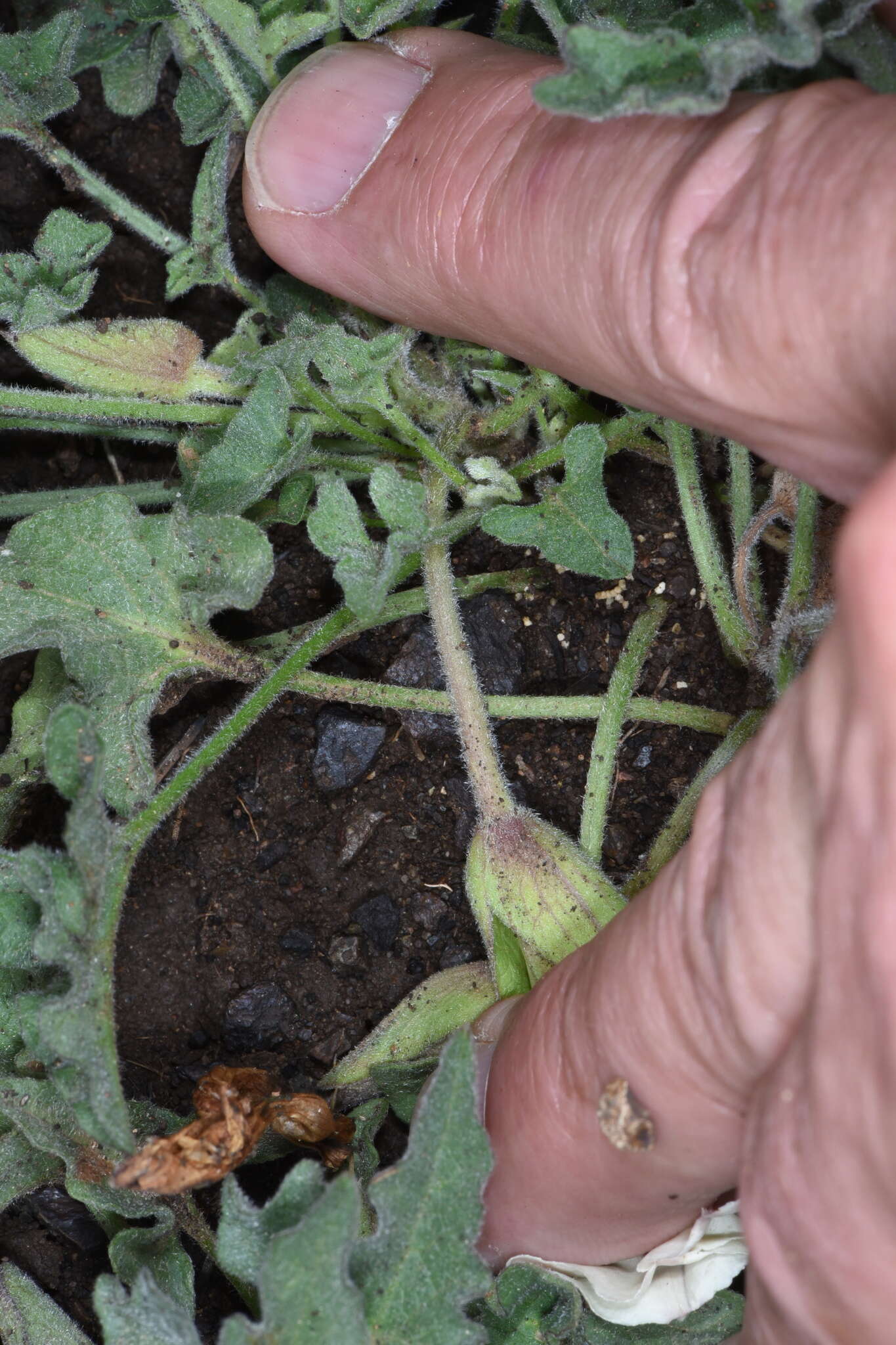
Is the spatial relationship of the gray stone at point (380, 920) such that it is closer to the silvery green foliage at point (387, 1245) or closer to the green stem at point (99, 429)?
the silvery green foliage at point (387, 1245)

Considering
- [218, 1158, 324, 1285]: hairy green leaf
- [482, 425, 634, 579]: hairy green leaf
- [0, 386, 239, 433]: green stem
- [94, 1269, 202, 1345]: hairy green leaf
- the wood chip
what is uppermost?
[0, 386, 239, 433]: green stem

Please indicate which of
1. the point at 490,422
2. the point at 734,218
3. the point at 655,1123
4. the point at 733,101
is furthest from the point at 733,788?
the point at 490,422

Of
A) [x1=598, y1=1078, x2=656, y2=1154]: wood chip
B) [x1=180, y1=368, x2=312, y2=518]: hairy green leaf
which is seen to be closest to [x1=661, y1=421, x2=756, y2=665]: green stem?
[x1=180, y1=368, x2=312, y2=518]: hairy green leaf

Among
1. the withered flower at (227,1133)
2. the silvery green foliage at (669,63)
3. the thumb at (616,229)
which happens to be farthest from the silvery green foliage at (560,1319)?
the silvery green foliage at (669,63)

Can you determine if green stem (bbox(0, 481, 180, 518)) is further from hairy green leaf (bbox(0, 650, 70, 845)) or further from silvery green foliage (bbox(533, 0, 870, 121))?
silvery green foliage (bbox(533, 0, 870, 121))

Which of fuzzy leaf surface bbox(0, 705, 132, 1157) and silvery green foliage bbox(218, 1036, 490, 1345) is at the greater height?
fuzzy leaf surface bbox(0, 705, 132, 1157)
